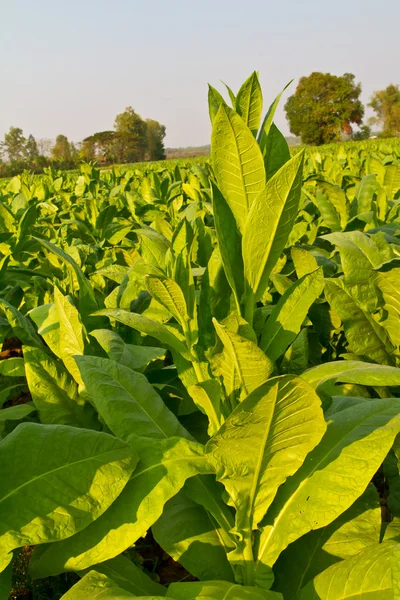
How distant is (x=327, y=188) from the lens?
3.35 m

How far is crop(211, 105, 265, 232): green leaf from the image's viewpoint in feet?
3.84

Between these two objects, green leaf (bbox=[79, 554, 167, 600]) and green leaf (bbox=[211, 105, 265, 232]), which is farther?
green leaf (bbox=[79, 554, 167, 600])

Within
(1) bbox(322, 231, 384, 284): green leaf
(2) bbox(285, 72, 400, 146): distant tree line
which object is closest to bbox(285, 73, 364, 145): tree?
(2) bbox(285, 72, 400, 146): distant tree line

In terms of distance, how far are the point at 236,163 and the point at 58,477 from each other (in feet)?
2.68

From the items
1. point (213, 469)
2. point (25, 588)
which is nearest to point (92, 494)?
point (213, 469)

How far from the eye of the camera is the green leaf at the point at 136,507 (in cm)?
120

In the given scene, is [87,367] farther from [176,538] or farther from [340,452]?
[340,452]

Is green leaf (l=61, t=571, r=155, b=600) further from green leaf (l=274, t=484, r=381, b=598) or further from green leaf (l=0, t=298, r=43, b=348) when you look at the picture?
green leaf (l=0, t=298, r=43, b=348)

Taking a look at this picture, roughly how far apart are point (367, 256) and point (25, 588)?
63.7 inches

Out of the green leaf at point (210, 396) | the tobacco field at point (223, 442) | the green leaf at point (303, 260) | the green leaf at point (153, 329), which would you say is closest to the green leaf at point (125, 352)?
the tobacco field at point (223, 442)

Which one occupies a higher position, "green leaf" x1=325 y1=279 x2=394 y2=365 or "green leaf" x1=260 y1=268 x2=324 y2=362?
"green leaf" x1=260 y1=268 x2=324 y2=362

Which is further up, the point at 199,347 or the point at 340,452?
the point at 199,347

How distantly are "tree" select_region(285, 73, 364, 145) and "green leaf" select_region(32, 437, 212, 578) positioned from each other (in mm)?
70650

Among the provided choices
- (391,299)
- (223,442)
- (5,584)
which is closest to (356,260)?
(391,299)
